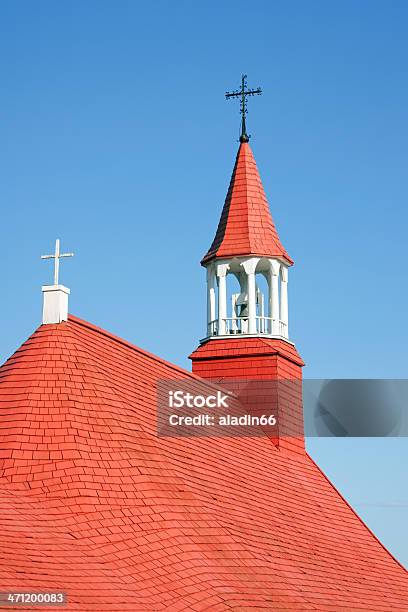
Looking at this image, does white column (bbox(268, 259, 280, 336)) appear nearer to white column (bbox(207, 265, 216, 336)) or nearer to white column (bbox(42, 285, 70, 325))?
white column (bbox(207, 265, 216, 336))

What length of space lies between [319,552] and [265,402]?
6.38 meters

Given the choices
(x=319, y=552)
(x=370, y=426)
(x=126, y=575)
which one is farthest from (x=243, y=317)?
(x=126, y=575)

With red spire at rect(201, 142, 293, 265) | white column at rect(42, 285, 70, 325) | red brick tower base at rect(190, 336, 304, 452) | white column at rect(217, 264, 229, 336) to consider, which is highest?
red spire at rect(201, 142, 293, 265)

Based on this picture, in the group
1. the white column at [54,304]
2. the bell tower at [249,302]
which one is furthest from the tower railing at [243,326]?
the white column at [54,304]

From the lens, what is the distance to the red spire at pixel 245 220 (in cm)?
3394

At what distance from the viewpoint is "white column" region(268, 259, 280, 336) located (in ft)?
111

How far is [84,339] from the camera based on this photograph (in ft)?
81.9

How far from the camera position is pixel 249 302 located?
109 feet

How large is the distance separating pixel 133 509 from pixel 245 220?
1539cm

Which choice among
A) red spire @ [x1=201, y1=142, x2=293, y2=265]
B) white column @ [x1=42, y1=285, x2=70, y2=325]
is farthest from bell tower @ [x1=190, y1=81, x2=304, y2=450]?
white column @ [x1=42, y1=285, x2=70, y2=325]

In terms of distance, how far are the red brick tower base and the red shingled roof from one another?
4.09 metres

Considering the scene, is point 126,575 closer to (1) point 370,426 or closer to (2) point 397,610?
(2) point 397,610

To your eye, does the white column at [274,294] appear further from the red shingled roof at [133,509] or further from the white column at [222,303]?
the red shingled roof at [133,509]

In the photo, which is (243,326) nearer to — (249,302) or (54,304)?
(249,302)
